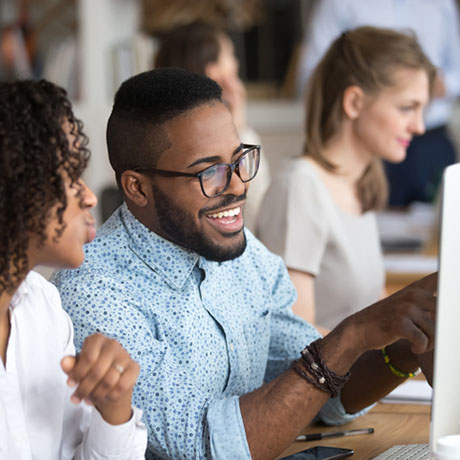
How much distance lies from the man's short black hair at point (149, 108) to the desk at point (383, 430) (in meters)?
0.51

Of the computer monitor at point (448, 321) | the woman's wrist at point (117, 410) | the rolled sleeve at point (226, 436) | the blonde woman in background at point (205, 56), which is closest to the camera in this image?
the computer monitor at point (448, 321)

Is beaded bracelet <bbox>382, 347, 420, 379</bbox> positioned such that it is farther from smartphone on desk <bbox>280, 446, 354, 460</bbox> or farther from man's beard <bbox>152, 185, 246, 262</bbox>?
man's beard <bbox>152, 185, 246, 262</bbox>

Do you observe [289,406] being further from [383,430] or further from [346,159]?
[346,159]

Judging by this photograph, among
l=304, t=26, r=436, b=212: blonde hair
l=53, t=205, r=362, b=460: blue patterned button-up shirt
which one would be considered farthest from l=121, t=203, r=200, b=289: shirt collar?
l=304, t=26, r=436, b=212: blonde hair

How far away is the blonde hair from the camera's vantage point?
2152 millimetres

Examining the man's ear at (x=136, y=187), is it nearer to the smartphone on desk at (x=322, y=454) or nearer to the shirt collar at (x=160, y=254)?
the shirt collar at (x=160, y=254)

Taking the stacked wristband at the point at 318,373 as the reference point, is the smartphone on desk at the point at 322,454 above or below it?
below

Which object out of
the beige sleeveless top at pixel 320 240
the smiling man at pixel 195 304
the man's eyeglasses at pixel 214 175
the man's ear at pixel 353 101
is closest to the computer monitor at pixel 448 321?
the smiling man at pixel 195 304

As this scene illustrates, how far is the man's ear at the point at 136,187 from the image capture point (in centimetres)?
132

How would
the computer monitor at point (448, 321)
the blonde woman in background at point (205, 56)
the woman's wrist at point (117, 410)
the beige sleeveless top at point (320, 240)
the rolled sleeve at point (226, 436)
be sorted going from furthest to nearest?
the blonde woman in background at point (205, 56), the beige sleeveless top at point (320, 240), the rolled sleeve at point (226, 436), the woman's wrist at point (117, 410), the computer monitor at point (448, 321)

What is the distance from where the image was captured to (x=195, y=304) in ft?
4.40

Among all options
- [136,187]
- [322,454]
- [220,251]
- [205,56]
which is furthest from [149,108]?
[205,56]

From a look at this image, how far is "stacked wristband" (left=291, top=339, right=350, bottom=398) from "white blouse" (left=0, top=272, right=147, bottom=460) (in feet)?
0.84

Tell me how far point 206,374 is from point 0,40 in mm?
3495
